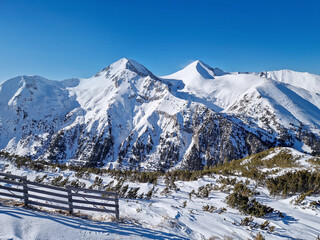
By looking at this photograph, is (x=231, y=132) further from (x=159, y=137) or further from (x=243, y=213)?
(x=243, y=213)

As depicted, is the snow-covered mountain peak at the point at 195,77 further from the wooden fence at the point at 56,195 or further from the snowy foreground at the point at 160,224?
the wooden fence at the point at 56,195

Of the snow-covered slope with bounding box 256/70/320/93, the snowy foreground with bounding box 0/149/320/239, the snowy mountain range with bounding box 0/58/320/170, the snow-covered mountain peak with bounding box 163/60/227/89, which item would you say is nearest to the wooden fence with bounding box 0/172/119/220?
the snowy foreground with bounding box 0/149/320/239

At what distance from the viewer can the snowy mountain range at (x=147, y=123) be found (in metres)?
72.7

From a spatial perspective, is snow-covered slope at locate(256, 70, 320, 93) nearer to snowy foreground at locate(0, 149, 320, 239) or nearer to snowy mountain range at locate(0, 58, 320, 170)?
snowy mountain range at locate(0, 58, 320, 170)

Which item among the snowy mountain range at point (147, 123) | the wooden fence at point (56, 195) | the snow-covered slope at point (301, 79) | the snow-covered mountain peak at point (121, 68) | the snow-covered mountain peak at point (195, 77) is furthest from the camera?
the snow-covered slope at point (301, 79)

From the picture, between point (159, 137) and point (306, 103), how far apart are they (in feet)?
285

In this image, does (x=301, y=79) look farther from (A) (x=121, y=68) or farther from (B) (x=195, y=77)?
(A) (x=121, y=68)

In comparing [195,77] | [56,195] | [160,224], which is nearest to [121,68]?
[195,77]

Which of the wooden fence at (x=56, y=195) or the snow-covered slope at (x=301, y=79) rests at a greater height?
the snow-covered slope at (x=301, y=79)

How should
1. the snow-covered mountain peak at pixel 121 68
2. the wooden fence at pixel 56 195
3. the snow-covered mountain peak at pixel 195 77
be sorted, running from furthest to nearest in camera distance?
the snow-covered mountain peak at pixel 195 77
the snow-covered mountain peak at pixel 121 68
the wooden fence at pixel 56 195

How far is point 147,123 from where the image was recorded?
87125 mm

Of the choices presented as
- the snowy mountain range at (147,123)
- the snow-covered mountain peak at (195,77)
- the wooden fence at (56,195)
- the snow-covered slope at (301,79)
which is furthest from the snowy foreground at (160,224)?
the snow-covered slope at (301,79)

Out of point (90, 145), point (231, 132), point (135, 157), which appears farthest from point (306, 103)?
point (90, 145)

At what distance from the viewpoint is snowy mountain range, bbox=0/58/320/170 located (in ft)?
238
